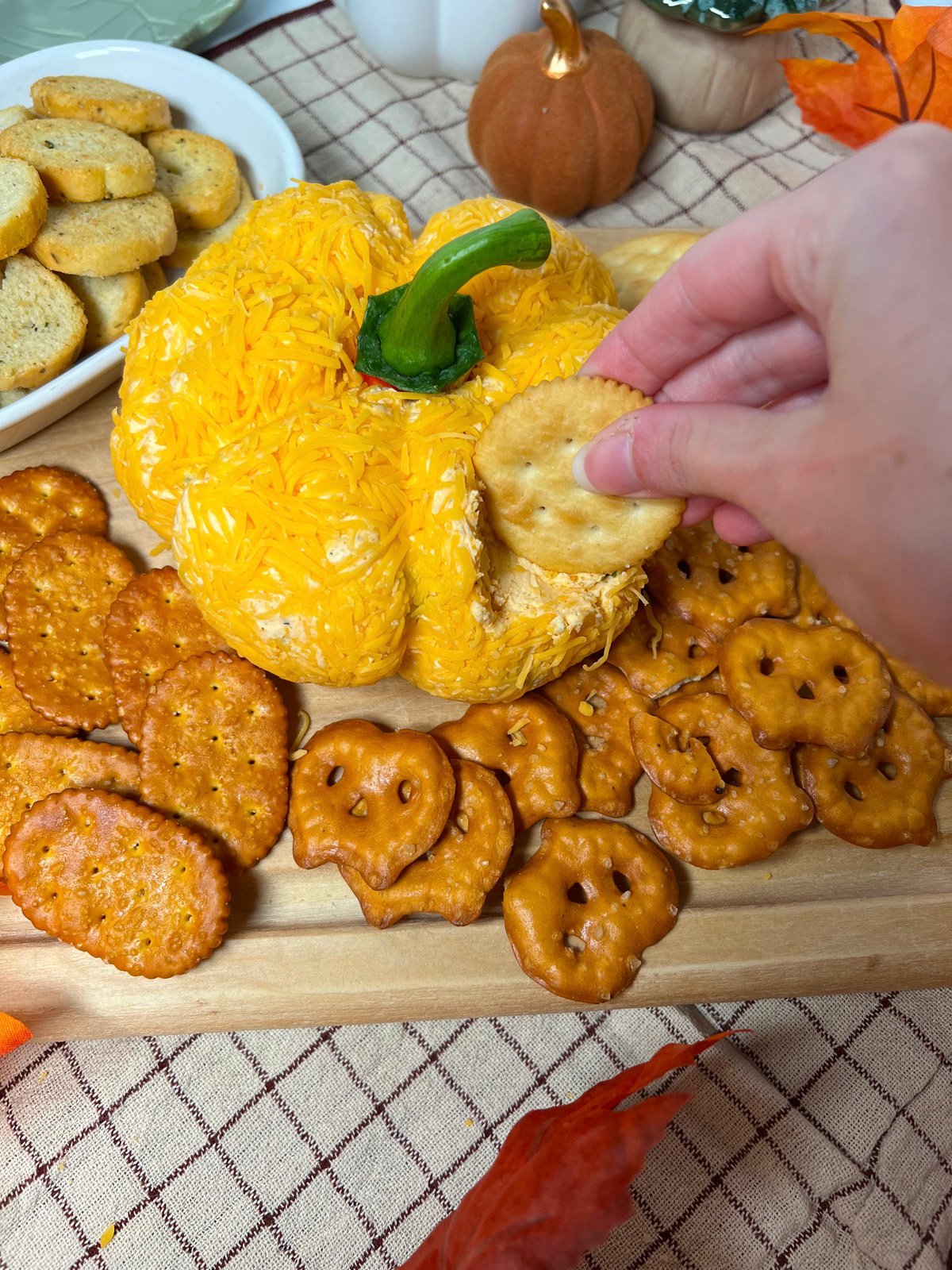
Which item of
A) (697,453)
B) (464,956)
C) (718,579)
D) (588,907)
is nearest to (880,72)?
(718,579)

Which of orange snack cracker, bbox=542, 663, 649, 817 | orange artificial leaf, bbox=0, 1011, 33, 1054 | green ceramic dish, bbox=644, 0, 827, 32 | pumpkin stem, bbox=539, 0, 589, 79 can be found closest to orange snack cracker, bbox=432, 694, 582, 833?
orange snack cracker, bbox=542, 663, 649, 817

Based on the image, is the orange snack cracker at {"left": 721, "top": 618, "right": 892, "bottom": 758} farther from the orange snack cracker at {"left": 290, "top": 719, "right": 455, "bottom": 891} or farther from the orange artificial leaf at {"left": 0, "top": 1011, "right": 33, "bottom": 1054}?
the orange artificial leaf at {"left": 0, "top": 1011, "right": 33, "bottom": 1054}

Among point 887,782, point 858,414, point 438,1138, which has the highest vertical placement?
point 858,414

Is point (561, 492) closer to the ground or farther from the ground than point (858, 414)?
closer to the ground

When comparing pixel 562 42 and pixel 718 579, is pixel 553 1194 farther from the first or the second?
pixel 562 42

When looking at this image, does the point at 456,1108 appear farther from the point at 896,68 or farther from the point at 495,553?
the point at 896,68

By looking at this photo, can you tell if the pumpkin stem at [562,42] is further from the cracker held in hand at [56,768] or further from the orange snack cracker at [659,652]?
the cracker held in hand at [56,768]
